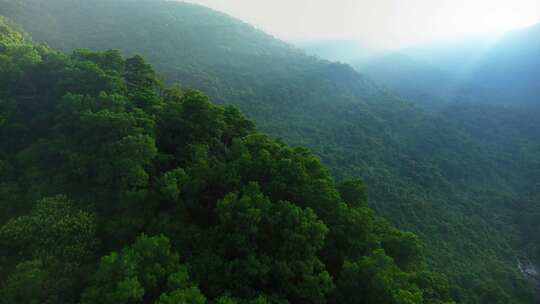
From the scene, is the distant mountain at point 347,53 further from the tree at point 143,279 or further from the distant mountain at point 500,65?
the tree at point 143,279

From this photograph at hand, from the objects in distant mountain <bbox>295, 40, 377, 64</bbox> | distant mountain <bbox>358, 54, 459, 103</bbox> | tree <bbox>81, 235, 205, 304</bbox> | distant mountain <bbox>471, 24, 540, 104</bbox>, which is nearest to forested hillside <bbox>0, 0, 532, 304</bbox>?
tree <bbox>81, 235, 205, 304</bbox>

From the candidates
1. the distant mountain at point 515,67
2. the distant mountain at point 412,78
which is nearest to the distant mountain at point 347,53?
the distant mountain at point 412,78

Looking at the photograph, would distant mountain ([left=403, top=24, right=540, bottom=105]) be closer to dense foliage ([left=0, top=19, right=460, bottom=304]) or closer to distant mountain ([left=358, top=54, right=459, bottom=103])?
distant mountain ([left=358, top=54, right=459, bottom=103])

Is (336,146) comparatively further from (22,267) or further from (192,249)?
(22,267)

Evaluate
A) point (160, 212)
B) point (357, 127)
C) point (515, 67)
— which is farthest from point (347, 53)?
point (160, 212)

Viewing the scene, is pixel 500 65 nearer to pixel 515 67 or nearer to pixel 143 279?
pixel 515 67
